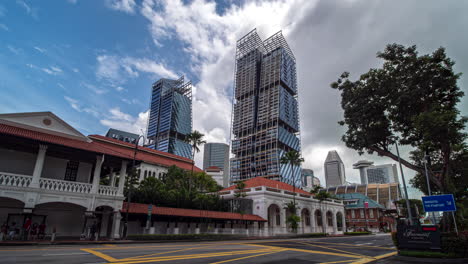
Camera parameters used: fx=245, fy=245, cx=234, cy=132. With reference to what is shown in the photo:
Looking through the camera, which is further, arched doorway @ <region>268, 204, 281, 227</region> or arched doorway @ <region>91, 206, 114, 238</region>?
arched doorway @ <region>268, 204, 281, 227</region>

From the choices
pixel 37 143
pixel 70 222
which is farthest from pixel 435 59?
pixel 70 222

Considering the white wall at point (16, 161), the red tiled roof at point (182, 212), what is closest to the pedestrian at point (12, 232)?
the white wall at point (16, 161)

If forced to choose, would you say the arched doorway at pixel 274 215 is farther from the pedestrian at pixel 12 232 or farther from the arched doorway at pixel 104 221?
the pedestrian at pixel 12 232

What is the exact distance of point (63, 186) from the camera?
2184cm

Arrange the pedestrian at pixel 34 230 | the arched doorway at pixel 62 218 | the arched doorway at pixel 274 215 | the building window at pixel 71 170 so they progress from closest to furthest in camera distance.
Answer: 1. the pedestrian at pixel 34 230
2. the arched doorway at pixel 62 218
3. the building window at pixel 71 170
4. the arched doorway at pixel 274 215

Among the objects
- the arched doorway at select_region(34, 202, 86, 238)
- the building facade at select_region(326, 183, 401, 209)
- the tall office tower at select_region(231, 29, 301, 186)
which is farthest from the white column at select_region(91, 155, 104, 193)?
the tall office tower at select_region(231, 29, 301, 186)

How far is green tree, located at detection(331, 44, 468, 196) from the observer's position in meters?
19.6

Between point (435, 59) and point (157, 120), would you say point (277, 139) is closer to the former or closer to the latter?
point (157, 120)

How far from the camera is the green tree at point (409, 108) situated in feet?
64.2

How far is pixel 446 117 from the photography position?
59.7 ft

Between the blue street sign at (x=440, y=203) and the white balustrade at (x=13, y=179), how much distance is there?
29.5 meters

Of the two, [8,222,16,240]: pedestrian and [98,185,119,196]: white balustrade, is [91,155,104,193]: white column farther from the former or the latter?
[8,222,16,240]: pedestrian

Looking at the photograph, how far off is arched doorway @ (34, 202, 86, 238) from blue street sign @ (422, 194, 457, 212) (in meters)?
29.2

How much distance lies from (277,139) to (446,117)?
126171mm
